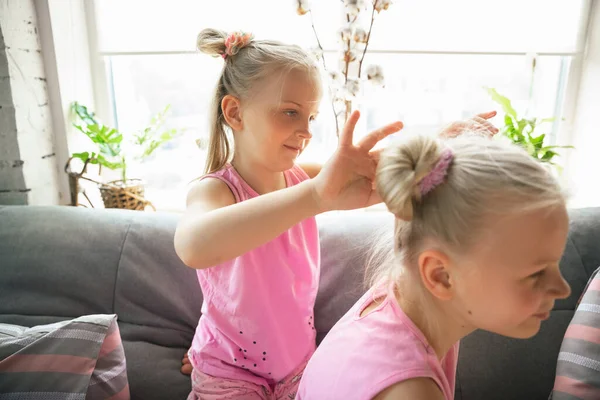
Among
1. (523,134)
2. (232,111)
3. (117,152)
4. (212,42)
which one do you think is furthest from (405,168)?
(117,152)

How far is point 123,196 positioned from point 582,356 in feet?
5.76

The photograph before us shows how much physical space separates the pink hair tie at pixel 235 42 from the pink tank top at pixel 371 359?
68 centimetres

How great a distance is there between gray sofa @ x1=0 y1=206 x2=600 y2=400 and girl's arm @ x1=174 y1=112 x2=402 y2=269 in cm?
68

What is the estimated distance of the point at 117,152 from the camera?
198 centimetres

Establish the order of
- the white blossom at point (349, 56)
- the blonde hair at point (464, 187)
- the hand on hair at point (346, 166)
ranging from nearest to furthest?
the blonde hair at point (464, 187) < the hand on hair at point (346, 166) < the white blossom at point (349, 56)

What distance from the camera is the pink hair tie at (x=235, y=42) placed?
1.05 m

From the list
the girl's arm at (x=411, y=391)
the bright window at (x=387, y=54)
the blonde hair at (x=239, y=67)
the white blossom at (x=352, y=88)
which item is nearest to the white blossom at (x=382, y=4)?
the white blossom at (x=352, y=88)

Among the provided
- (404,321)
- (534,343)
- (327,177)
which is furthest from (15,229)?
(534,343)

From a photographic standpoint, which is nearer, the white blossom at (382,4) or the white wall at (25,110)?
the white blossom at (382,4)

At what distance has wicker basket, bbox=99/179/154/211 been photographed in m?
1.90

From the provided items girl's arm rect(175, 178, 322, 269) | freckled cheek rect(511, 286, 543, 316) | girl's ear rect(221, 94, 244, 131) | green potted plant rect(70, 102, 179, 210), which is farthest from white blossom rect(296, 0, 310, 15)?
freckled cheek rect(511, 286, 543, 316)

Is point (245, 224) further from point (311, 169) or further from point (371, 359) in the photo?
point (311, 169)

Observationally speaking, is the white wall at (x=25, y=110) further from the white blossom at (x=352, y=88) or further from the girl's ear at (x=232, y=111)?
the white blossom at (x=352, y=88)

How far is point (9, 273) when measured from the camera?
1461 millimetres
